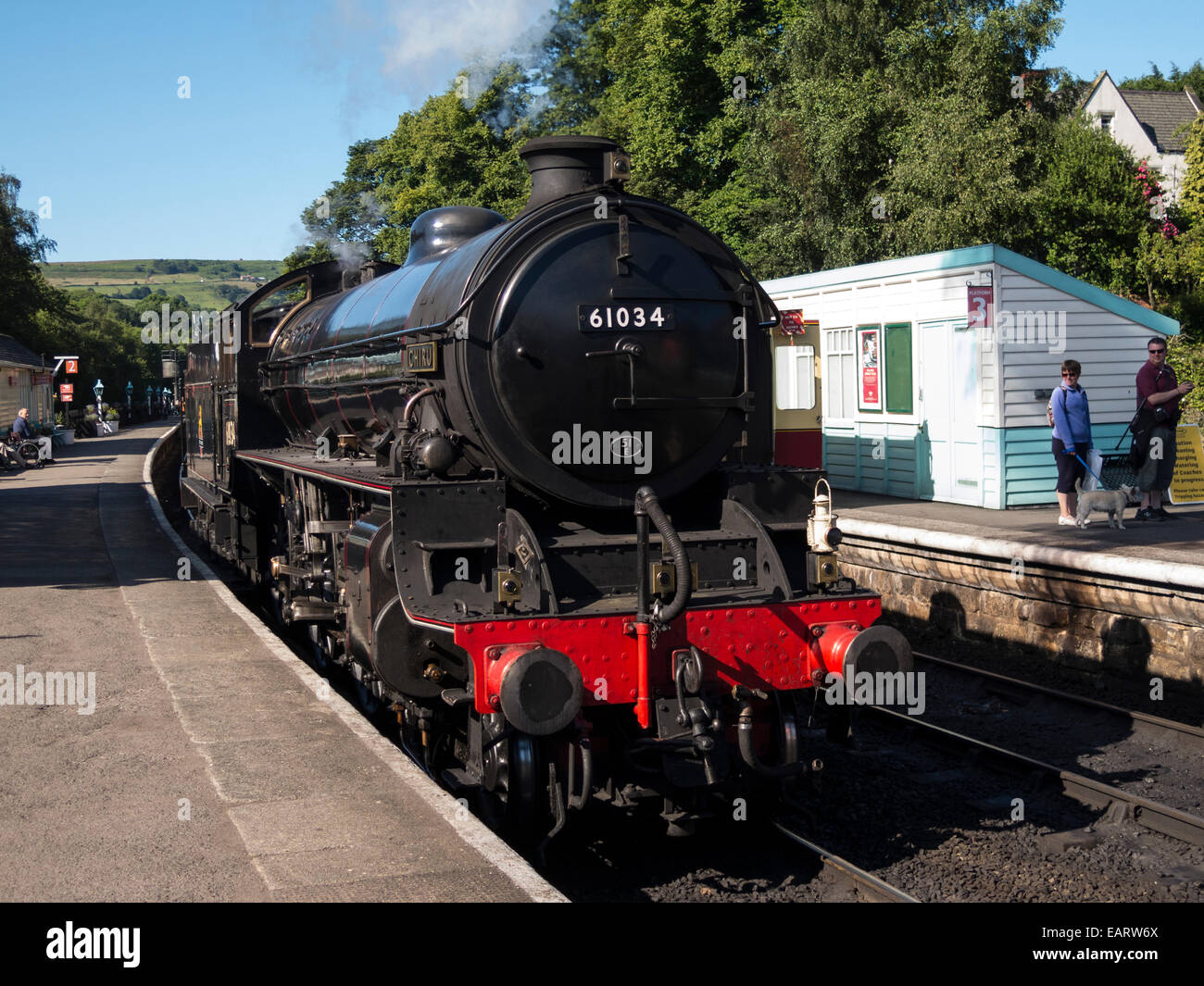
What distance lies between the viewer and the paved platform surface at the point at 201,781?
4461 mm

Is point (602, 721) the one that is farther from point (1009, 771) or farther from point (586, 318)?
point (1009, 771)

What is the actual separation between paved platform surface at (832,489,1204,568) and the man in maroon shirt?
31cm

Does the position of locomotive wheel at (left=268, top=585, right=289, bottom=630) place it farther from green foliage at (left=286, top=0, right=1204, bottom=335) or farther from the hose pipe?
green foliage at (left=286, top=0, right=1204, bottom=335)

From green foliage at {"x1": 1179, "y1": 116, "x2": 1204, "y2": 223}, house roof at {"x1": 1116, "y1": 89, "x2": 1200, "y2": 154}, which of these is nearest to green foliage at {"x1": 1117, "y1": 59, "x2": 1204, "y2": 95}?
house roof at {"x1": 1116, "y1": 89, "x2": 1200, "y2": 154}

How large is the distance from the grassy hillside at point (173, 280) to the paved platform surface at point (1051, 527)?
132 metres

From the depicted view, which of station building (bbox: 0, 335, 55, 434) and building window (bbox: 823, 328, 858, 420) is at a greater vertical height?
station building (bbox: 0, 335, 55, 434)

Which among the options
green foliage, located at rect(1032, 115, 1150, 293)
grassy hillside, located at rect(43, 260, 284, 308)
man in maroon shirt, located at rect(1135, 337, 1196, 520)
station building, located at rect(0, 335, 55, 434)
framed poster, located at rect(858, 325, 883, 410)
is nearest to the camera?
man in maroon shirt, located at rect(1135, 337, 1196, 520)

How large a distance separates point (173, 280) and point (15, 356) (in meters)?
153

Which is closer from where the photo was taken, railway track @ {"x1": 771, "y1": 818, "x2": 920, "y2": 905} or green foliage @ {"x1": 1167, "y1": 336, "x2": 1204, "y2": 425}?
railway track @ {"x1": 771, "y1": 818, "x2": 920, "y2": 905}

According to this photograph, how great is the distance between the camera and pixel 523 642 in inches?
204

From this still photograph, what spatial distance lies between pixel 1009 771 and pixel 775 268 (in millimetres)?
24400

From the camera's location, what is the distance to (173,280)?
182 metres

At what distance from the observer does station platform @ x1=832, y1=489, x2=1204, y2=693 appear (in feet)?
29.0

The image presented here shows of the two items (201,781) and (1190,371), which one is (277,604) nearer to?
(201,781)
